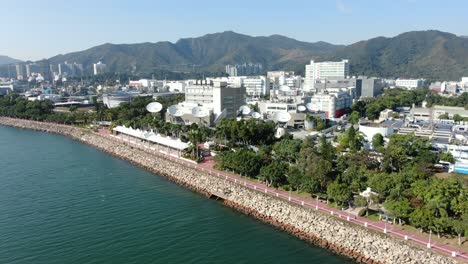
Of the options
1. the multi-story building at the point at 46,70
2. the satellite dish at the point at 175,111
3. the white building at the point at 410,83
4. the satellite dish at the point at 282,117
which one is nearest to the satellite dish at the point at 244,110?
the satellite dish at the point at 282,117

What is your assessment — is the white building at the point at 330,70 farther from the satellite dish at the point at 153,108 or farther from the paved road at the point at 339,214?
the paved road at the point at 339,214

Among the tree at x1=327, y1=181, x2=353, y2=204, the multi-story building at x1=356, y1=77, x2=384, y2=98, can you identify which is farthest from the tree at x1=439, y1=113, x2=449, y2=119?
the tree at x1=327, y1=181, x2=353, y2=204

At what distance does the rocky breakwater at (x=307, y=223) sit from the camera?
15552 millimetres

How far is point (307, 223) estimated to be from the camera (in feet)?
62.8

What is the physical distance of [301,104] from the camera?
53.0 metres

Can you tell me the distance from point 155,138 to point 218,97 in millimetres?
15365

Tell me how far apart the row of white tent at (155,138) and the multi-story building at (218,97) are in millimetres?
13136

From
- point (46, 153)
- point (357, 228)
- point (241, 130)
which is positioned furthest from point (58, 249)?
point (46, 153)

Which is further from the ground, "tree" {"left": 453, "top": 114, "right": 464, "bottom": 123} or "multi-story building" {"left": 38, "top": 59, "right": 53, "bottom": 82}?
"multi-story building" {"left": 38, "top": 59, "right": 53, "bottom": 82}

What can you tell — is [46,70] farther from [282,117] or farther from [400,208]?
[400,208]

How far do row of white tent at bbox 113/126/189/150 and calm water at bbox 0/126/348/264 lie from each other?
4256mm

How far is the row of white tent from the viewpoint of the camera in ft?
110

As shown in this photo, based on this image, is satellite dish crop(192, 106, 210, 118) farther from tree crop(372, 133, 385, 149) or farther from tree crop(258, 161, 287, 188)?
tree crop(258, 161, 287, 188)


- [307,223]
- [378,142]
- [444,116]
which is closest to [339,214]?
[307,223]
